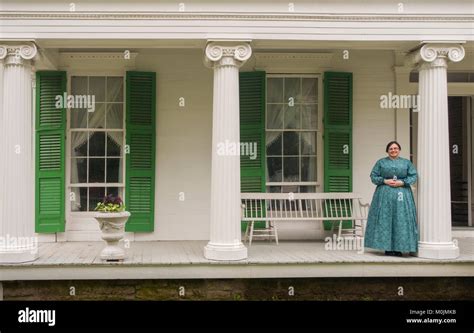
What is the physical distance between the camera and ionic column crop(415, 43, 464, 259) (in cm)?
706

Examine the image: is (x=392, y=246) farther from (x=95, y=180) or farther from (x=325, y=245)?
(x=95, y=180)

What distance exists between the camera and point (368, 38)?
7.15 metres

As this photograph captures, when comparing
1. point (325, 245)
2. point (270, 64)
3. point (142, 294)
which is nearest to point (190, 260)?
point (142, 294)

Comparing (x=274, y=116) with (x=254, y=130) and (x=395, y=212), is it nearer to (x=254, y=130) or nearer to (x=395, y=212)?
(x=254, y=130)

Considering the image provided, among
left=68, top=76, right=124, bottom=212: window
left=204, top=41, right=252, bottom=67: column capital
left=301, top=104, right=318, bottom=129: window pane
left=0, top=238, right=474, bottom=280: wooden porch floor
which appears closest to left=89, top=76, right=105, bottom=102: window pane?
left=68, top=76, right=124, bottom=212: window

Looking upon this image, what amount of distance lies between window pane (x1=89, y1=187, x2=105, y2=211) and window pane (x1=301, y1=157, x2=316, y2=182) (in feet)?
11.3

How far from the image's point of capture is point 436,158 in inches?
279

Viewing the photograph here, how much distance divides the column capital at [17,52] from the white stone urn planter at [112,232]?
7.51ft

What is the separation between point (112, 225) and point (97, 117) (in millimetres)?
2552

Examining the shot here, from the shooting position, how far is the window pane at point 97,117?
873 centimetres

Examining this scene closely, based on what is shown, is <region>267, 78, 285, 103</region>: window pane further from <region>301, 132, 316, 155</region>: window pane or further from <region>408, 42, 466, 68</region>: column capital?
<region>408, 42, 466, 68</region>: column capital

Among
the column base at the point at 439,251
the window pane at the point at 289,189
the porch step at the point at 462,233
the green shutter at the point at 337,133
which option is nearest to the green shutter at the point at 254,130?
A: the window pane at the point at 289,189
